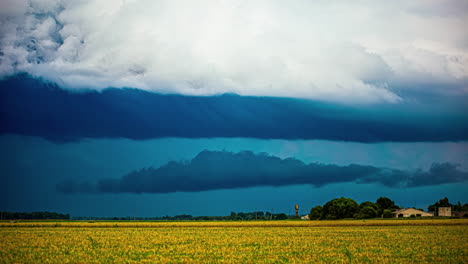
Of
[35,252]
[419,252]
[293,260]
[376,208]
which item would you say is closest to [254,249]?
[293,260]

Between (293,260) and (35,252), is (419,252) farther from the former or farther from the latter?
(35,252)

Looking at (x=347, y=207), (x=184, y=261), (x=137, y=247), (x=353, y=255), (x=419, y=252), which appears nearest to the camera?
(x=184, y=261)

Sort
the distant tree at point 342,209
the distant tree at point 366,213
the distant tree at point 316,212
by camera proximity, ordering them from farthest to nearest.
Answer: the distant tree at point 316,212 < the distant tree at point 342,209 < the distant tree at point 366,213

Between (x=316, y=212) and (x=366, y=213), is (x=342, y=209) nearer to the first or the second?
(x=366, y=213)

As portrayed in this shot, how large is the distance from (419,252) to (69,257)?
3267 centimetres

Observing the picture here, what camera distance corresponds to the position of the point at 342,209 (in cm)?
17612

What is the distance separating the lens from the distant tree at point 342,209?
176000 mm

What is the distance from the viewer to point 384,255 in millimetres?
40188

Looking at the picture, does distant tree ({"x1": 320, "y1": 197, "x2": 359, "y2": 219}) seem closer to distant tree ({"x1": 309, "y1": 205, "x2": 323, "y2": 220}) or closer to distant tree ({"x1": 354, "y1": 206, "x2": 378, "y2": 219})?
distant tree ({"x1": 354, "y1": 206, "x2": 378, "y2": 219})

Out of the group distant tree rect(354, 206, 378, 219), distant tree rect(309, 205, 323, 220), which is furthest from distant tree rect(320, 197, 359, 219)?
distant tree rect(309, 205, 323, 220)

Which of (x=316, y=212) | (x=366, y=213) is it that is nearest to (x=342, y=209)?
(x=366, y=213)

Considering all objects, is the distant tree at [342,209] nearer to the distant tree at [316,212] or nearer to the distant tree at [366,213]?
the distant tree at [366,213]

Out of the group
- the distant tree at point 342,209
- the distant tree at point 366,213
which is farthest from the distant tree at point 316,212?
the distant tree at point 366,213

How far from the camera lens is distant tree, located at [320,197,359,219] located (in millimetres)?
176000
